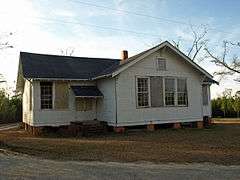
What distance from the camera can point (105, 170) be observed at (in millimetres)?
10508

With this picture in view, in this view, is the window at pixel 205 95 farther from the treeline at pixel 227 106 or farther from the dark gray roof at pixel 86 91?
the treeline at pixel 227 106

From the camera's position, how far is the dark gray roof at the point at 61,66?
75.9 feet

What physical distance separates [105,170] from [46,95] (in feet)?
43.5

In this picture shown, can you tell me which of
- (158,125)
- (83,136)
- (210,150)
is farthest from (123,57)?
(210,150)

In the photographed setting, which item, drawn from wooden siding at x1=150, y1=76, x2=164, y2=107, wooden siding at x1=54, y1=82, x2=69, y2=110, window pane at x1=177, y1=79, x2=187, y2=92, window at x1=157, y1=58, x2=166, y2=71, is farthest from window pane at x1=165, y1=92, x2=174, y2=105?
wooden siding at x1=54, y1=82, x2=69, y2=110

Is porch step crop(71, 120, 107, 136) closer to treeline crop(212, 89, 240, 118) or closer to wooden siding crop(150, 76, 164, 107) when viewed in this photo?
wooden siding crop(150, 76, 164, 107)

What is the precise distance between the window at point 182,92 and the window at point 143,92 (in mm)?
2587

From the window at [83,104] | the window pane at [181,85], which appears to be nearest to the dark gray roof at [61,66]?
the window at [83,104]

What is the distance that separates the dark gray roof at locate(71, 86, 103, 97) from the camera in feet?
75.5

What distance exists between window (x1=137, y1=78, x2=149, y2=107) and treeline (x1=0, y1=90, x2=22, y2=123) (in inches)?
841

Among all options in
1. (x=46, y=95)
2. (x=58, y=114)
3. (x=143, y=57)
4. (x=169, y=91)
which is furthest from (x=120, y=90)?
(x=46, y=95)

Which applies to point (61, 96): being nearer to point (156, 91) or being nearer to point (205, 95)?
point (156, 91)

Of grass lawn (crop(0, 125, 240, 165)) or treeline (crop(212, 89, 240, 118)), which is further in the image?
treeline (crop(212, 89, 240, 118))

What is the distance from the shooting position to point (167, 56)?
24594mm
